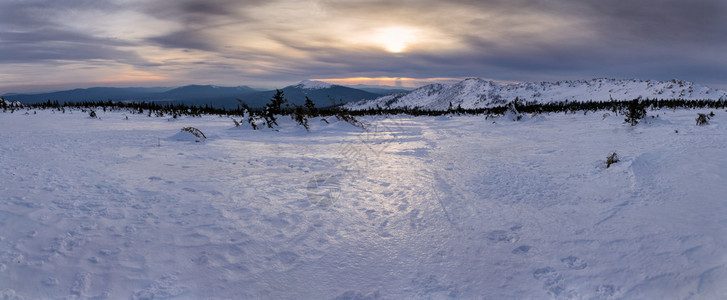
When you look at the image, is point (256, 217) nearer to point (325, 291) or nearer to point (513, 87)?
point (325, 291)

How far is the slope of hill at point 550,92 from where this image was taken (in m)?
38.1

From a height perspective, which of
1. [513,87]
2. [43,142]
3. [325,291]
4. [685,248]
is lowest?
[325,291]

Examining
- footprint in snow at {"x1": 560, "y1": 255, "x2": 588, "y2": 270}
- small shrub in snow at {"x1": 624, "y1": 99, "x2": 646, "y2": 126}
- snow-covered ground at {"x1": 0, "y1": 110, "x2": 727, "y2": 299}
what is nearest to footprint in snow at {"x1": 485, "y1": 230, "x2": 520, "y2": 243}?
snow-covered ground at {"x1": 0, "y1": 110, "x2": 727, "y2": 299}

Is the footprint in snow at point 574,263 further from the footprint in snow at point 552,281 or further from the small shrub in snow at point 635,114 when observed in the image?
the small shrub in snow at point 635,114

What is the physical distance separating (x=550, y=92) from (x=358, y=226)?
9562 cm

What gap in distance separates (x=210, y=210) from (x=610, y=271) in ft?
11.9

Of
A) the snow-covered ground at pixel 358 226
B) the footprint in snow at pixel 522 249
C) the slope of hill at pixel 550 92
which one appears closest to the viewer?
the snow-covered ground at pixel 358 226

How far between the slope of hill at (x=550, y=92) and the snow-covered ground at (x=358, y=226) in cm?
1160

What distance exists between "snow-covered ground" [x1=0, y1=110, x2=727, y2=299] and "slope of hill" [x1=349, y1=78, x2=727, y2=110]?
457 inches

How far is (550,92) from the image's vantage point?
8431 centimetres

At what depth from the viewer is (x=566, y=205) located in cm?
376

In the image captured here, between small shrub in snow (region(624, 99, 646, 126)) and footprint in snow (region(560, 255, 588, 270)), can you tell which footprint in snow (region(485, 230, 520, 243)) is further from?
small shrub in snow (region(624, 99, 646, 126))

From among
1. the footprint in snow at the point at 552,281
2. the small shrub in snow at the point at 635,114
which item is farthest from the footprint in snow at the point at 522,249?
the small shrub in snow at the point at 635,114

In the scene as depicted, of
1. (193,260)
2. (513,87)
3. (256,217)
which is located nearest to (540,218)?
(256,217)
